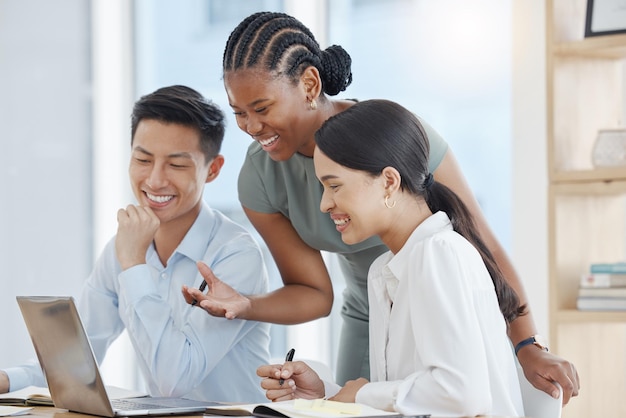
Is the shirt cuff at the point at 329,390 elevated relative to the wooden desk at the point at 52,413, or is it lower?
elevated

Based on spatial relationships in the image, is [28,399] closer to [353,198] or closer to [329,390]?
[329,390]

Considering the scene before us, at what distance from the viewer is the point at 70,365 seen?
61.1 inches

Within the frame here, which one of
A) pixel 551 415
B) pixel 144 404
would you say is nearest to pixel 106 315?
pixel 144 404

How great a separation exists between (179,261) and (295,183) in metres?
0.35

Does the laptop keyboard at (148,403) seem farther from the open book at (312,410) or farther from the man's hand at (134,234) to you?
the man's hand at (134,234)

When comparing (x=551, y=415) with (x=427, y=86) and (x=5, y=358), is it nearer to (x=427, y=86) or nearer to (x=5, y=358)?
(x=427, y=86)

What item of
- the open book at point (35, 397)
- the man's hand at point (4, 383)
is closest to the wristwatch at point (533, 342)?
the open book at point (35, 397)

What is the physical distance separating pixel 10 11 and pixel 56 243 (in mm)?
1160

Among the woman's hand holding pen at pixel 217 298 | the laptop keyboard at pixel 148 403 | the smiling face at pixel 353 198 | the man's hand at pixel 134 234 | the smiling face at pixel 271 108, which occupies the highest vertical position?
the smiling face at pixel 271 108

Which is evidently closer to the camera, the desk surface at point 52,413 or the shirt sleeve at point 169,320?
the desk surface at point 52,413

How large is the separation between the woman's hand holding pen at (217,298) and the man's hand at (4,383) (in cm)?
45

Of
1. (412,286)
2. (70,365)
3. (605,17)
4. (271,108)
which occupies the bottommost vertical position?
(70,365)

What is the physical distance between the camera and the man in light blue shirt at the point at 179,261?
195cm

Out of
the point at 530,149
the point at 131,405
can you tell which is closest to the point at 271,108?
the point at 131,405
